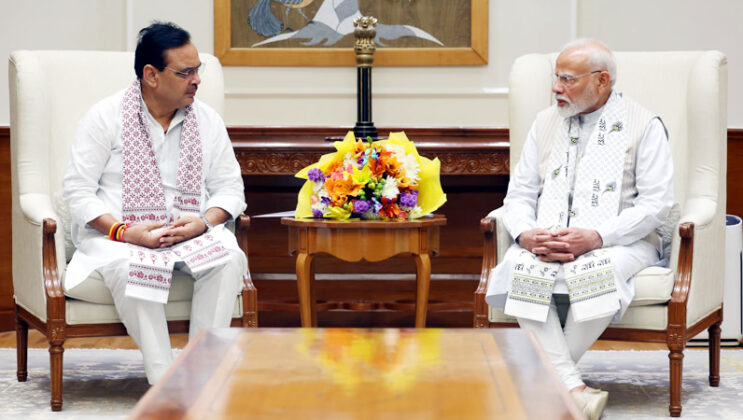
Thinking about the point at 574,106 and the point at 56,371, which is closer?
the point at 56,371

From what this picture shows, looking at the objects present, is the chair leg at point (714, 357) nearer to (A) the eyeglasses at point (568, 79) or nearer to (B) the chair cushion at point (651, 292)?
(B) the chair cushion at point (651, 292)

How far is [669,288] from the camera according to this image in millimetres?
3793

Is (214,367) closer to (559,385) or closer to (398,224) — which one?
(559,385)

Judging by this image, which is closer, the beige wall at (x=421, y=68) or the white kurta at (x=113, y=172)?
the white kurta at (x=113, y=172)

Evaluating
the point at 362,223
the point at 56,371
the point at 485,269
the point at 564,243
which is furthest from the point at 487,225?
the point at 56,371

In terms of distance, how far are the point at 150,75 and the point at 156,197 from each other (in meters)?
0.46

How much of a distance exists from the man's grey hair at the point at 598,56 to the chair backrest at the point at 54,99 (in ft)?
4.90

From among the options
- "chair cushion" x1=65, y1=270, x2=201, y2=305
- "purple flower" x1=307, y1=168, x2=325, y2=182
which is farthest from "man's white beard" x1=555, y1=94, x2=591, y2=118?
"chair cushion" x1=65, y1=270, x2=201, y2=305

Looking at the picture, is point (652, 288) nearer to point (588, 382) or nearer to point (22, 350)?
point (588, 382)

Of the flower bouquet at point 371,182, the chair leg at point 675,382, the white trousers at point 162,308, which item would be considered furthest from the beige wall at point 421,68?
the chair leg at point 675,382

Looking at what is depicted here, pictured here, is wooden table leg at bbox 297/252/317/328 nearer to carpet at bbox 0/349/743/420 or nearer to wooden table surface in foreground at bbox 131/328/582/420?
carpet at bbox 0/349/743/420

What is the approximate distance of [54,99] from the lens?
433cm

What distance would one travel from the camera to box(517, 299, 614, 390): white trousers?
12.2ft

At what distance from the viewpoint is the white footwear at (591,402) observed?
354 centimetres
